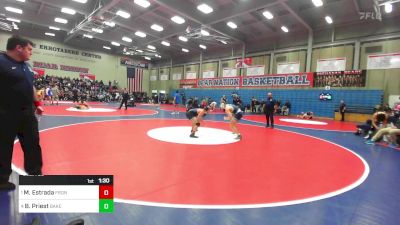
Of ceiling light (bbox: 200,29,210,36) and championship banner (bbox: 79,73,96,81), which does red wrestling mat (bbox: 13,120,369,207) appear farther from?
championship banner (bbox: 79,73,96,81)

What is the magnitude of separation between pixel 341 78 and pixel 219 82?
12.2m

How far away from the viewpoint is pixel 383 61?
1559 centimetres

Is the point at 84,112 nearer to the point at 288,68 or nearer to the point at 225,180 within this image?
the point at 225,180

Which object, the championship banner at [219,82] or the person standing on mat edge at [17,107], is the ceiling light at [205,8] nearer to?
the championship banner at [219,82]

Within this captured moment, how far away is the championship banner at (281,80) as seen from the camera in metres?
19.1

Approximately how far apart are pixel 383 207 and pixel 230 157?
2609mm

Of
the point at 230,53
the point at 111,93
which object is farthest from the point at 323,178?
the point at 111,93

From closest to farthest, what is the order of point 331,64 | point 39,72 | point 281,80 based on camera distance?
point 331,64 → point 281,80 → point 39,72

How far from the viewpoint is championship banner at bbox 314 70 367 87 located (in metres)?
16.3

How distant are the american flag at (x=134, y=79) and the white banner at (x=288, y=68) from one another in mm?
20265

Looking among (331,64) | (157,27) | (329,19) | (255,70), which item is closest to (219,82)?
(255,70)

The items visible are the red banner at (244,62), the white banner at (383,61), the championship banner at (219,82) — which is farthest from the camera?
the championship banner at (219,82)

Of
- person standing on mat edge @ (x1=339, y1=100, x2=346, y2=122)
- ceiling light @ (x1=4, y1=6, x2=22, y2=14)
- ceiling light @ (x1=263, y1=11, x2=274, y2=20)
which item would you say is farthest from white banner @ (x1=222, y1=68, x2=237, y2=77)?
ceiling light @ (x1=4, y1=6, x2=22, y2=14)
